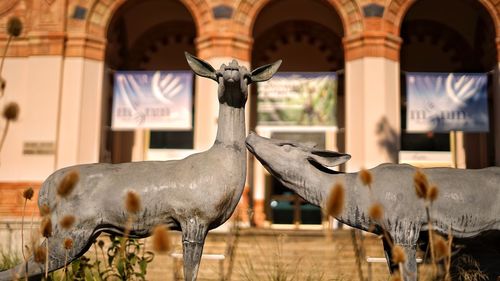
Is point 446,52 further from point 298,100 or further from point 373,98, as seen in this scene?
point 298,100

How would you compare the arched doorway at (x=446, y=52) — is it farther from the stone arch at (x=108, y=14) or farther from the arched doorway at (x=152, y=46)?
the arched doorway at (x=152, y=46)

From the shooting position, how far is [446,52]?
618 inches

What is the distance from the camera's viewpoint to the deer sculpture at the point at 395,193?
3512mm

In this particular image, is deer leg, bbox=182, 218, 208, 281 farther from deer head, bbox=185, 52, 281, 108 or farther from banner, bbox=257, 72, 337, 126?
banner, bbox=257, 72, 337, 126

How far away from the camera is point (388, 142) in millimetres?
11883

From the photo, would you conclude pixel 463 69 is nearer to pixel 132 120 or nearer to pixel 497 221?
pixel 132 120

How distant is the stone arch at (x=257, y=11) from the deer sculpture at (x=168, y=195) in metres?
8.94

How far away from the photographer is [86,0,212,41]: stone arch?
12625mm

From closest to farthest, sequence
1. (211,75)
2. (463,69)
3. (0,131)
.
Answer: (211,75) → (0,131) → (463,69)

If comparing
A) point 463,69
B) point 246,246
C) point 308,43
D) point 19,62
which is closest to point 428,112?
point 463,69

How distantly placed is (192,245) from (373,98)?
9309 millimetres

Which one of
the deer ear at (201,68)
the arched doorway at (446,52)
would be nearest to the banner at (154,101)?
the arched doorway at (446,52)

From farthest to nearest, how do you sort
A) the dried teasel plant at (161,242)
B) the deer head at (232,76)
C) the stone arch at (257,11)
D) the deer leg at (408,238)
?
1. the stone arch at (257,11)
2. the deer head at (232,76)
3. the deer leg at (408,238)
4. the dried teasel plant at (161,242)

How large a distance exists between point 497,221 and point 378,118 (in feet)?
28.1
